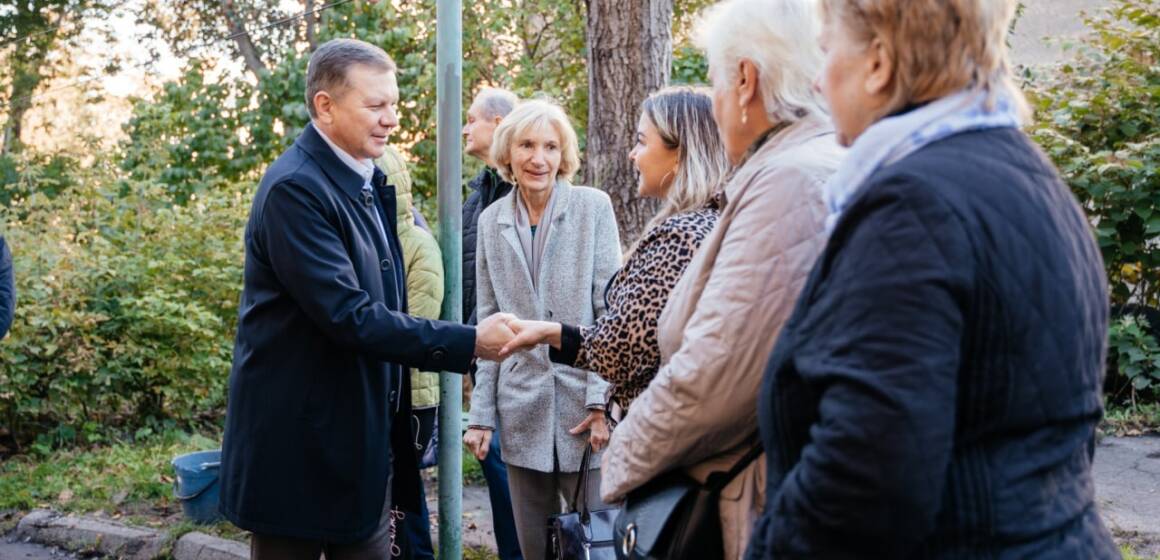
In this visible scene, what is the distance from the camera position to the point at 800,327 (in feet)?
5.24

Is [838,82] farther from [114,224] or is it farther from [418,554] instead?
[114,224]

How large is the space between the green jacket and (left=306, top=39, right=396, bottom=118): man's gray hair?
1026 mm

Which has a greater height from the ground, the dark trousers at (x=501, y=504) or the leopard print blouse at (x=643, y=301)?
the leopard print blouse at (x=643, y=301)

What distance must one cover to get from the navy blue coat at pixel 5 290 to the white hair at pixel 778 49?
3824 mm

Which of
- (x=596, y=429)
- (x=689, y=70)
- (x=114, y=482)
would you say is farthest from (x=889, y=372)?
(x=689, y=70)

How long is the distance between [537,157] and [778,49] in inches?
83.1

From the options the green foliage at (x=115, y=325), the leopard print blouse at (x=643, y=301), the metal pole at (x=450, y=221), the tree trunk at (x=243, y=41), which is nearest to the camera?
the leopard print blouse at (x=643, y=301)

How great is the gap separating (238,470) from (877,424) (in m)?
2.18

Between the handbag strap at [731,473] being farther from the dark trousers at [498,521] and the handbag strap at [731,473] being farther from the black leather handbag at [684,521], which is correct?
the dark trousers at [498,521]

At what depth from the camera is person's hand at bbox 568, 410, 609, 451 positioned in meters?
3.86

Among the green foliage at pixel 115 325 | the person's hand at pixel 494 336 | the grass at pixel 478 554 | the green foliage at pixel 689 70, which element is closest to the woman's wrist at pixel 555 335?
the person's hand at pixel 494 336

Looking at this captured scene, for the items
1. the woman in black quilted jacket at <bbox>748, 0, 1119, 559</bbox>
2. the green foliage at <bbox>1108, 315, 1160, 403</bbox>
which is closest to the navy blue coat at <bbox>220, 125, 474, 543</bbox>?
the woman in black quilted jacket at <bbox>748, 0, 1119, 559</bbox>

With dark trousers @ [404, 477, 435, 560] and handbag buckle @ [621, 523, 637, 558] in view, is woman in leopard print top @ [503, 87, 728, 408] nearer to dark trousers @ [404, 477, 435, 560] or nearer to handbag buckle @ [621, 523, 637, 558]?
handbag buckle @ [621, 523, 637, 558]

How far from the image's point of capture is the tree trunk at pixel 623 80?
18.5ft
